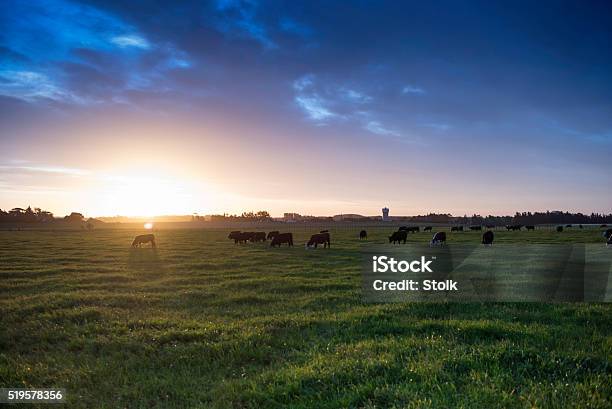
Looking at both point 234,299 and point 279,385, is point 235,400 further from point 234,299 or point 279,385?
point 234,299

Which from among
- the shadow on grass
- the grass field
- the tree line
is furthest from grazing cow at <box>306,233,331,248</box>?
the tree line

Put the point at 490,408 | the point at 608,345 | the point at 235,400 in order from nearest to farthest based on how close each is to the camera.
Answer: the point at 490,408 < the point at 235,400 < the point at 608,345

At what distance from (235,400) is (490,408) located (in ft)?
12.9

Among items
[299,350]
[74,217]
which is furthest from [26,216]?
[299,350]

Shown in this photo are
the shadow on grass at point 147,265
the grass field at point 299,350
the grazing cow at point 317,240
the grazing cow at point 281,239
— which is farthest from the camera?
the grazing cow at point 281,239

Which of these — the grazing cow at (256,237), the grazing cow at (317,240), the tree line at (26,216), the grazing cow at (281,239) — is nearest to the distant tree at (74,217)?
the tree line at (26,216)

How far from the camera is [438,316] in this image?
37.4 ft

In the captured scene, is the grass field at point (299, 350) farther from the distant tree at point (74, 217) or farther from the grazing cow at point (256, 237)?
the distant tree at point (74, 217)

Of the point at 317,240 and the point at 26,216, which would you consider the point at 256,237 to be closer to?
the point at 317,240

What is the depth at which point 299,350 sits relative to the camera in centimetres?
872

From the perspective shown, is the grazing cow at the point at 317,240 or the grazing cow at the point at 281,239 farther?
the grazing cow at the point at 281,239

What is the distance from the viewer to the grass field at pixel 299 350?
A: 634 cm

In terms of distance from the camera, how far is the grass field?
634 centimetres

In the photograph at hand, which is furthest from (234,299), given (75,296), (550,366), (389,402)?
(550,366)
